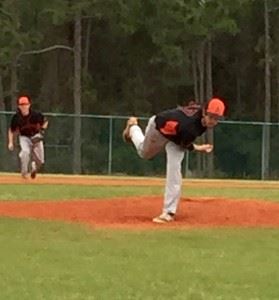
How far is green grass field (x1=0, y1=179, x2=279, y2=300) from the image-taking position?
898 centimetres

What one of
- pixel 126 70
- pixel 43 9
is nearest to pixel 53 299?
pixel 43 9

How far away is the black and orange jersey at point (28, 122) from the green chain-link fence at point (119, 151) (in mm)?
14240

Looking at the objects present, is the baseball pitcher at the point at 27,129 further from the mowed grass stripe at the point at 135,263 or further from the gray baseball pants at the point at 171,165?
the mowed grass stripe at the point at 135,263

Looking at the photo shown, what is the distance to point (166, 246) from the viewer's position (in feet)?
38.5

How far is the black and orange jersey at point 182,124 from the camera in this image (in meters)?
13.7

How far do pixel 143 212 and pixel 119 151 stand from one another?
22.0 meters

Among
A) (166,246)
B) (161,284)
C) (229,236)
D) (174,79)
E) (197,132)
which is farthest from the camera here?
(174,79)

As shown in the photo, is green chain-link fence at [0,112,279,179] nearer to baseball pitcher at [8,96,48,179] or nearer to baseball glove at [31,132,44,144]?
baseball pitcher at [8,96,48,179]

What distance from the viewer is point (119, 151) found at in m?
37.2

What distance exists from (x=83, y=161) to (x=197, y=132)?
24.0 meters

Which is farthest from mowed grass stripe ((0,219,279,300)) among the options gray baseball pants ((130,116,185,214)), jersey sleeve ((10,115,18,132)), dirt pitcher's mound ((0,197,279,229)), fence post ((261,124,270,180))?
fence post ((261,124,270,180))

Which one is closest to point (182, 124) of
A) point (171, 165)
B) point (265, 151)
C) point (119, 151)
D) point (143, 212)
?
point (171, 165)

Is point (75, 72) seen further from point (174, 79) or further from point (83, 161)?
point (83, 161)

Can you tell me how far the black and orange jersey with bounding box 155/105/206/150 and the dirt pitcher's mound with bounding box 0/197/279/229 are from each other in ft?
3.70
